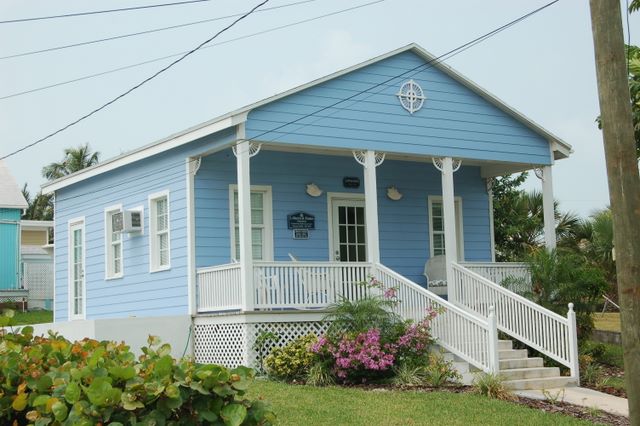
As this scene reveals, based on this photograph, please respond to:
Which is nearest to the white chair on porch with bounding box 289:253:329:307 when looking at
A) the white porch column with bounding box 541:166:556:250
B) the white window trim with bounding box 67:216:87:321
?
the white porch column with bounding box 541:166:556:250

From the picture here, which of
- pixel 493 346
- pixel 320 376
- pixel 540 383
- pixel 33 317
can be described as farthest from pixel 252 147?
pixel 33 317

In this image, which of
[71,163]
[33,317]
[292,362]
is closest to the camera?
[292,362]

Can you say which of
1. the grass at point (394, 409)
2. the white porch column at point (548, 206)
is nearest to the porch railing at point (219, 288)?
the grass at point (394, 409)

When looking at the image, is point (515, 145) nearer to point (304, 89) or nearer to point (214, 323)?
point (304, 89)

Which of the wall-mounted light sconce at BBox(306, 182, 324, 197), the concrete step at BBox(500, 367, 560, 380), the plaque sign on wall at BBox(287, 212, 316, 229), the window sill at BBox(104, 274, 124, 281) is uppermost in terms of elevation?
the wall-mounted light sconce at BBox(306, 182, 324, 197)

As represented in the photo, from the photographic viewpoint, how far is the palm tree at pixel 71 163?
49125 mm

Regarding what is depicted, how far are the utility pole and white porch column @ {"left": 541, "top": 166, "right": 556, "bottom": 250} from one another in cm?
1160

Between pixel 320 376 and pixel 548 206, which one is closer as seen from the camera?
pixel 320 376

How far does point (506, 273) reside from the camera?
1855cm

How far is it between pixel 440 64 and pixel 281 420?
9.07m

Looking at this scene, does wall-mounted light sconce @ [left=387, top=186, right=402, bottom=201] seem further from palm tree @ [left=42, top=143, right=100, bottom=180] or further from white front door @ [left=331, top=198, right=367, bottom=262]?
palm tree @ [left=42, top=143, right=100, bottom=180]

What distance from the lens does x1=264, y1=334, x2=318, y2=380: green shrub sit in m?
14.7

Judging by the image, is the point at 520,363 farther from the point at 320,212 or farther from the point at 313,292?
the point at 320,212

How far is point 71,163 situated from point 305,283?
35.8 metres
